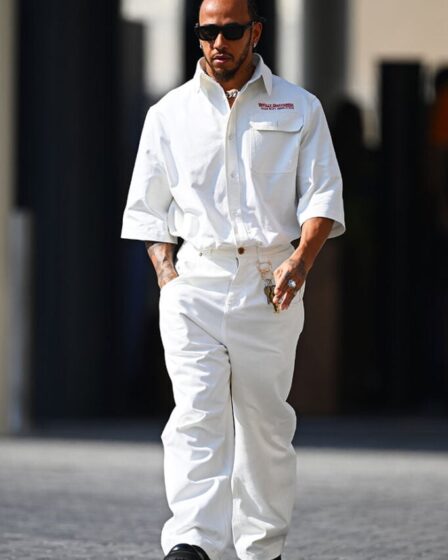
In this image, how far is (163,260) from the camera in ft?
19.6

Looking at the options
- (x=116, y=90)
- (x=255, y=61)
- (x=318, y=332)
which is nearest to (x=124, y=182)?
(x=116, y=90)

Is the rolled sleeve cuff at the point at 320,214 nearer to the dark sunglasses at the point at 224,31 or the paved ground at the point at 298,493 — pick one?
the dark sunglasses at the point at 224,31

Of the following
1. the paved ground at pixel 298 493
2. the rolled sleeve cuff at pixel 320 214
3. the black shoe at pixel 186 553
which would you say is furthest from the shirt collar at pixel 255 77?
the paved ground at pixel 298 493

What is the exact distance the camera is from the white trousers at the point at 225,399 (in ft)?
19.0

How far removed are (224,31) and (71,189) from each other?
7.37m

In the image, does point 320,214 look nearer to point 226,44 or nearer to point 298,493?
point 226,44

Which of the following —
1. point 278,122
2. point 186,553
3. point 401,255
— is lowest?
point 401,255

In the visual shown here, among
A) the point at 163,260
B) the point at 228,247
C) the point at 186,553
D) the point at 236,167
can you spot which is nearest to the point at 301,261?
the point at 228,247

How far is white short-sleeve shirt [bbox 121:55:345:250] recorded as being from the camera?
19.2 ft

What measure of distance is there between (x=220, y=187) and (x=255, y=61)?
47cm

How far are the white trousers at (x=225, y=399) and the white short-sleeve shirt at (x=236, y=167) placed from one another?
0.33ft

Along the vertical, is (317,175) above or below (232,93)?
below

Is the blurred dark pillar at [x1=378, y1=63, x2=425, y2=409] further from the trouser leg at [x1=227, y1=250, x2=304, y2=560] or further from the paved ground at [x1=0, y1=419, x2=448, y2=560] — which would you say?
the trouser leg at [x1=227, y1=250, x2=304, y2=560]

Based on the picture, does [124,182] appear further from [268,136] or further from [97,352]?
[268,136]
